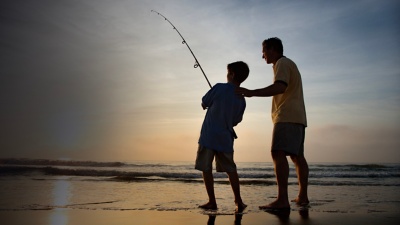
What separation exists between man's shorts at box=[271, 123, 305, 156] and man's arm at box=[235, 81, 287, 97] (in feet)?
1.26

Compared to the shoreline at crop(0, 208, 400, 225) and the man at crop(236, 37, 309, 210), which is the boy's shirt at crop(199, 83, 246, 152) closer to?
the man at crop(236, 37, 309, 210)

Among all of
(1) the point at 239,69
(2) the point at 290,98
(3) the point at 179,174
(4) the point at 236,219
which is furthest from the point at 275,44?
(3) the point at 179,174

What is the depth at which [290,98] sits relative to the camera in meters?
3.76

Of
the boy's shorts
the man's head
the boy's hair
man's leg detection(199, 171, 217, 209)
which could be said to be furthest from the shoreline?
the man's head

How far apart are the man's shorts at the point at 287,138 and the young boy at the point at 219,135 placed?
0.44 meters

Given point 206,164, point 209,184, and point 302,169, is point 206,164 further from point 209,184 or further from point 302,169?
point 302,169

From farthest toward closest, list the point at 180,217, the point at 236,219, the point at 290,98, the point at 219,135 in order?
the point at 290,98, the point at 219,135, the point at 180,217, the point at 236,219

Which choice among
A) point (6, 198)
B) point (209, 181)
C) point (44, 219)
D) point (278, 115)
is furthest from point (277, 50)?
point (6, 198)

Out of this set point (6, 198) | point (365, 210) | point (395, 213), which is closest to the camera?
point (395, 213)

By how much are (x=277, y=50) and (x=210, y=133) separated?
1166 mm

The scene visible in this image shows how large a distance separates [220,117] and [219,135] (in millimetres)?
189

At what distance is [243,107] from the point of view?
386 centimetres

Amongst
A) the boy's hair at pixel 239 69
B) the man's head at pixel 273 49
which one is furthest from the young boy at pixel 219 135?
the man's head at pixel 273 49

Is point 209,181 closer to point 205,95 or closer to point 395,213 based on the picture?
point 205,95
